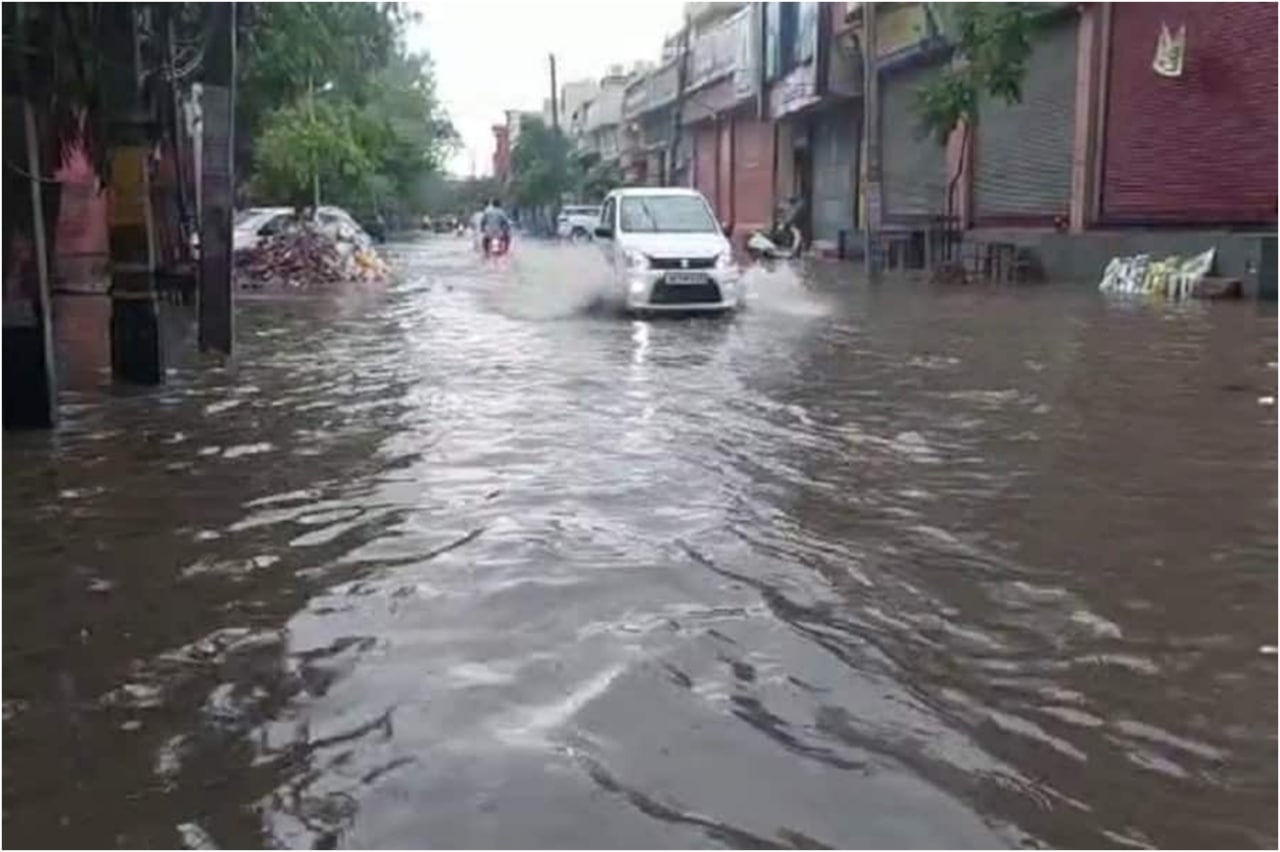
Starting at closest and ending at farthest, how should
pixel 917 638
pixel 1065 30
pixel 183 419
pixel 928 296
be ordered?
pixel 917 638 → pixel 183 419 → pixel 928 296 → pixel 1065 30

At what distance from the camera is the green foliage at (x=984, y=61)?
25703 millimetres

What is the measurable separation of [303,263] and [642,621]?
23.8 m

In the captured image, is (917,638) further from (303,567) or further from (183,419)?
(183,419)

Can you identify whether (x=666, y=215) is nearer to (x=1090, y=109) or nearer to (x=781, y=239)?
(x=1090, y=109)

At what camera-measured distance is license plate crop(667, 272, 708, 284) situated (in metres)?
18.2

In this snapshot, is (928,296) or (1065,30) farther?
(1065,30)

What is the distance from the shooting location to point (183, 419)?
9633 millimetres

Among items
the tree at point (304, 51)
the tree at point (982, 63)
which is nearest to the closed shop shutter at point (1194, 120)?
the tree at point (982, 63)

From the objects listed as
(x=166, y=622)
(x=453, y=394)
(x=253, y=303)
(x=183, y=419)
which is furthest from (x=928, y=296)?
(x=166, y=622)

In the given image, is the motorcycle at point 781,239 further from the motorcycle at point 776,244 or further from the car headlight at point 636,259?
the car headlight at point 636,259

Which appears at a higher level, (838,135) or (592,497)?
(838,135)

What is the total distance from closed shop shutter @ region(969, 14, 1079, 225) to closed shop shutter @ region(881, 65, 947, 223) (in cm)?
206

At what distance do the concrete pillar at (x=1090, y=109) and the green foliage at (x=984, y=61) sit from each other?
3.34 ft

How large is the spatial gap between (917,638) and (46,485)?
183 inches
